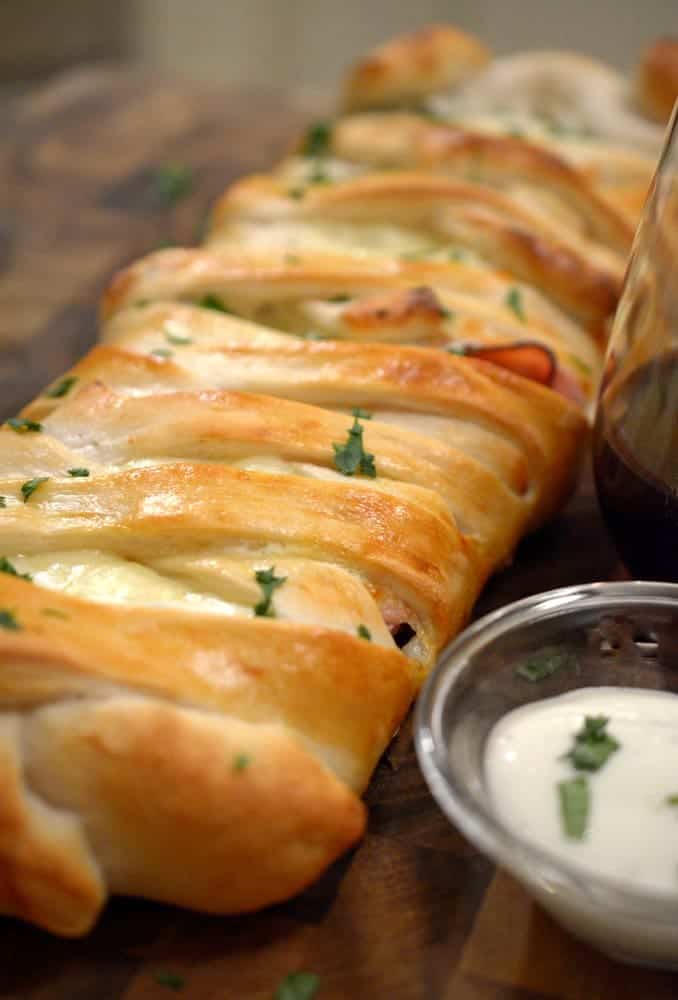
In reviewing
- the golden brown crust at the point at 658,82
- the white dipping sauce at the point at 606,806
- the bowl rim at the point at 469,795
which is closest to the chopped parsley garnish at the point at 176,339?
the bowl rim at the point at 469,795

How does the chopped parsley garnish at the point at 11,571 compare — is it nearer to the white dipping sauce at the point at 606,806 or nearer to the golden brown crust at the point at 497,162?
the white dipping sauce at the point at 606,806

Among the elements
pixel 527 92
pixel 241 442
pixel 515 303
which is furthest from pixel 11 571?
pixel 527 92

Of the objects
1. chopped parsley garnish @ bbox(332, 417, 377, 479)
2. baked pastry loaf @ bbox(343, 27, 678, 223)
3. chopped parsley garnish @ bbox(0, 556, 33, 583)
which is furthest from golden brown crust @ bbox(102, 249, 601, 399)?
baked pastry loaf @ bbox(343, 27, 678, 223)

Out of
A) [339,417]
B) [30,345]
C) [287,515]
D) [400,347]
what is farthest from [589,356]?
[30,345]

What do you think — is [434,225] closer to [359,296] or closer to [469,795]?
[359,296]

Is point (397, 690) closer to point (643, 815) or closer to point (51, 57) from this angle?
point (643, 815)

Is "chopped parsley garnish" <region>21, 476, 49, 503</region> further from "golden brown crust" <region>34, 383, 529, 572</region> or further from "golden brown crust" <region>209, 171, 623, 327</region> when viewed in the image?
"golden brown crust" <region>209, 171, 623, 327</region>
